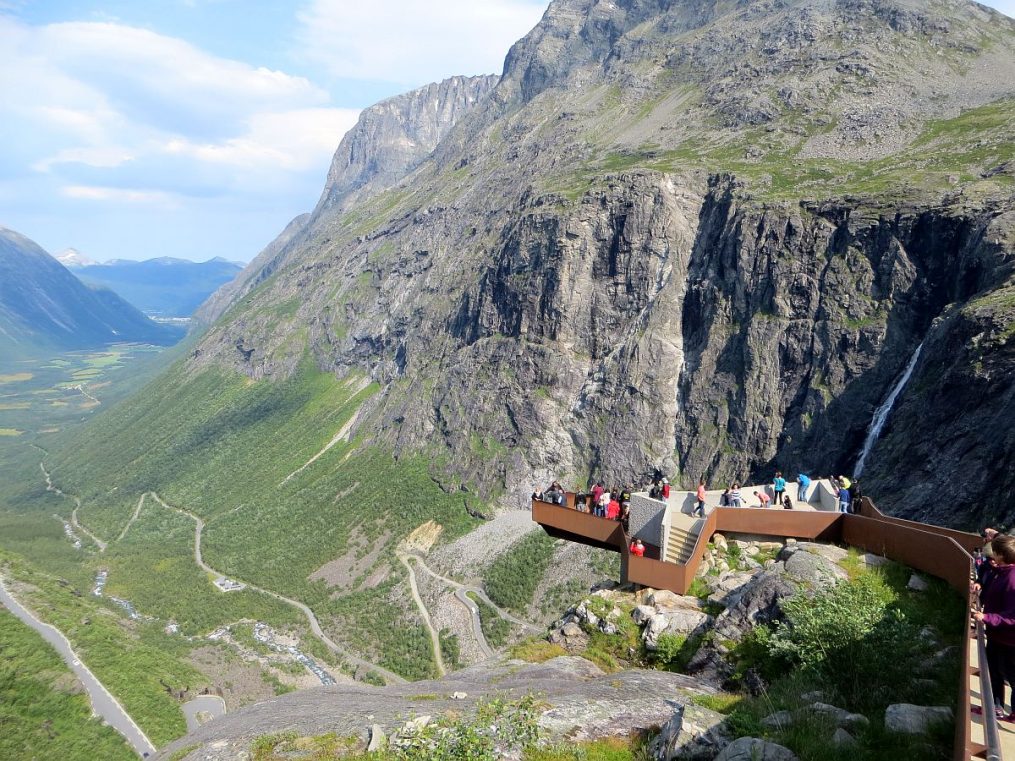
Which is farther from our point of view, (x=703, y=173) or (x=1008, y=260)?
(x=703, y=173)

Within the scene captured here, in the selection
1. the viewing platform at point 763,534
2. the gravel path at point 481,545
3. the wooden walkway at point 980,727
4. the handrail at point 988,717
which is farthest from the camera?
the gravel path at point 481,545

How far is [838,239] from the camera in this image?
319 ft

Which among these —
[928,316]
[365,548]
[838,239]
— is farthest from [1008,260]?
[365,548]

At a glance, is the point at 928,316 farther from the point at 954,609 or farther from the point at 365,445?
the point at 365,445

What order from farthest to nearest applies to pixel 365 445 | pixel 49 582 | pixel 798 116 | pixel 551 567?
pixel 365 445
pixel 798 116
pixel 49 582
pixel 551 567

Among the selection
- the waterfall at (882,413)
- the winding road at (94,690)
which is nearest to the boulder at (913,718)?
the waterfall at (882,413)

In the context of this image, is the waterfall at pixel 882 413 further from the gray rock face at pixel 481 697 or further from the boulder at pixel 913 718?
the boulder at pixel 913 718

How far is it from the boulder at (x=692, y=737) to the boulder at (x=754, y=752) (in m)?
0.72

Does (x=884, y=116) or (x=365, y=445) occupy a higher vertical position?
(x=884, y=116)

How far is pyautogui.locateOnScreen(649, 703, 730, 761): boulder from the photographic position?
12.0 metres

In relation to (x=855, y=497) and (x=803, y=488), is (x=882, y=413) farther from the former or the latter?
(x=855, y=497)

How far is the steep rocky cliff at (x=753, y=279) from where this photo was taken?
258ft

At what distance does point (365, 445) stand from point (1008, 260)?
135m

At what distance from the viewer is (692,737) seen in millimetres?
12188
